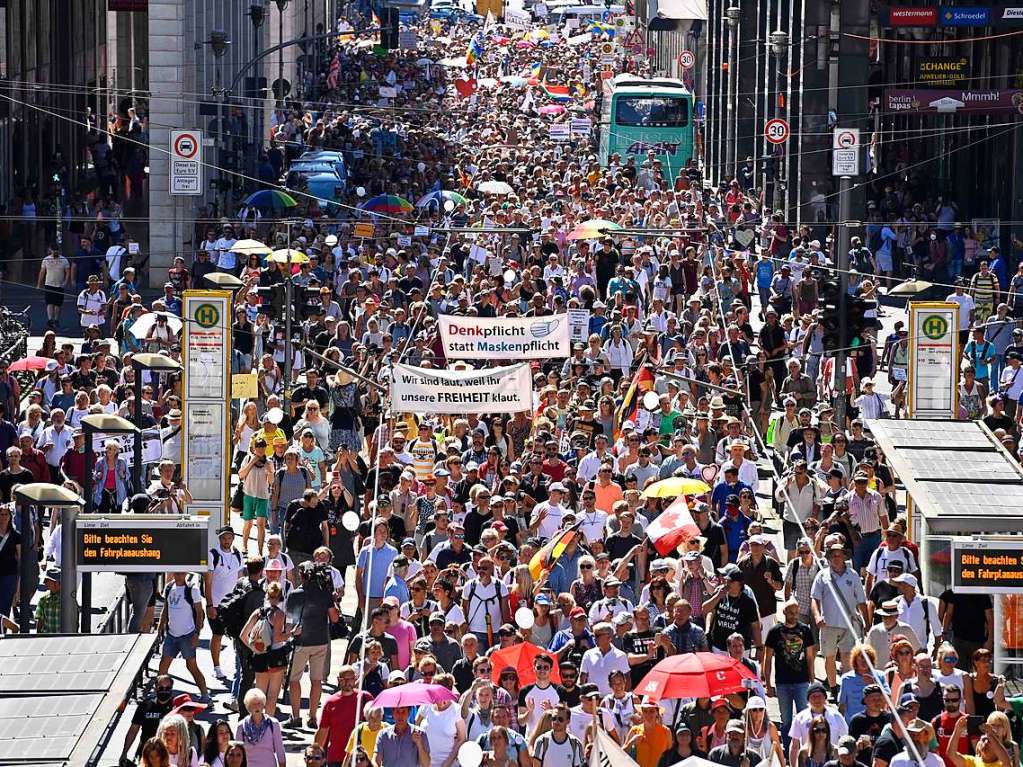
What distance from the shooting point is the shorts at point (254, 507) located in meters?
22.3

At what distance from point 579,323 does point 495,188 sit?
65.6 ft

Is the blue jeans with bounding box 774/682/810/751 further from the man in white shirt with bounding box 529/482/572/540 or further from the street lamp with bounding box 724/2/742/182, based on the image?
the street lamp with bounding box 724/2/742/182

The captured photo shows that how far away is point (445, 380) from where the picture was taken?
75.7 ft

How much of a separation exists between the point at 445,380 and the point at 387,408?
238 centimetres

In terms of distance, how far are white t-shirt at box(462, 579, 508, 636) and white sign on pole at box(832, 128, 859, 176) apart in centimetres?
1667

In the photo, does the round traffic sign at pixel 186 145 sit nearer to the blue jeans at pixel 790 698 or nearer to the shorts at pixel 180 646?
the shorts at pixel 180 646

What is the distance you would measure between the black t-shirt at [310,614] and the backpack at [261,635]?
0.86ft

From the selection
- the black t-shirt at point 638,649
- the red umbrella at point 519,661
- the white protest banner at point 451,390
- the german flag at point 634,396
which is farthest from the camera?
the german flag at point 634,396

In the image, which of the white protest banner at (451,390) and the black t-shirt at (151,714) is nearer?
the black t-shirt at (151,714)

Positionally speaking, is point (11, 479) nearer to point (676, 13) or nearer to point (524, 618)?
point (524, 618)

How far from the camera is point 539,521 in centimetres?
1986

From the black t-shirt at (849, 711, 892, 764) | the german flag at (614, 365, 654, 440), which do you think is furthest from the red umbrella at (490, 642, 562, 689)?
the german flag at (614, 365, 654, 440)

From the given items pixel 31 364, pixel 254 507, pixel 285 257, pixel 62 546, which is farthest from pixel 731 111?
pixel 62 546

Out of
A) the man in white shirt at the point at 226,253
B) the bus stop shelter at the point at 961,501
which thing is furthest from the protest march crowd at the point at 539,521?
the bus stop shelter at the point at 961,501
